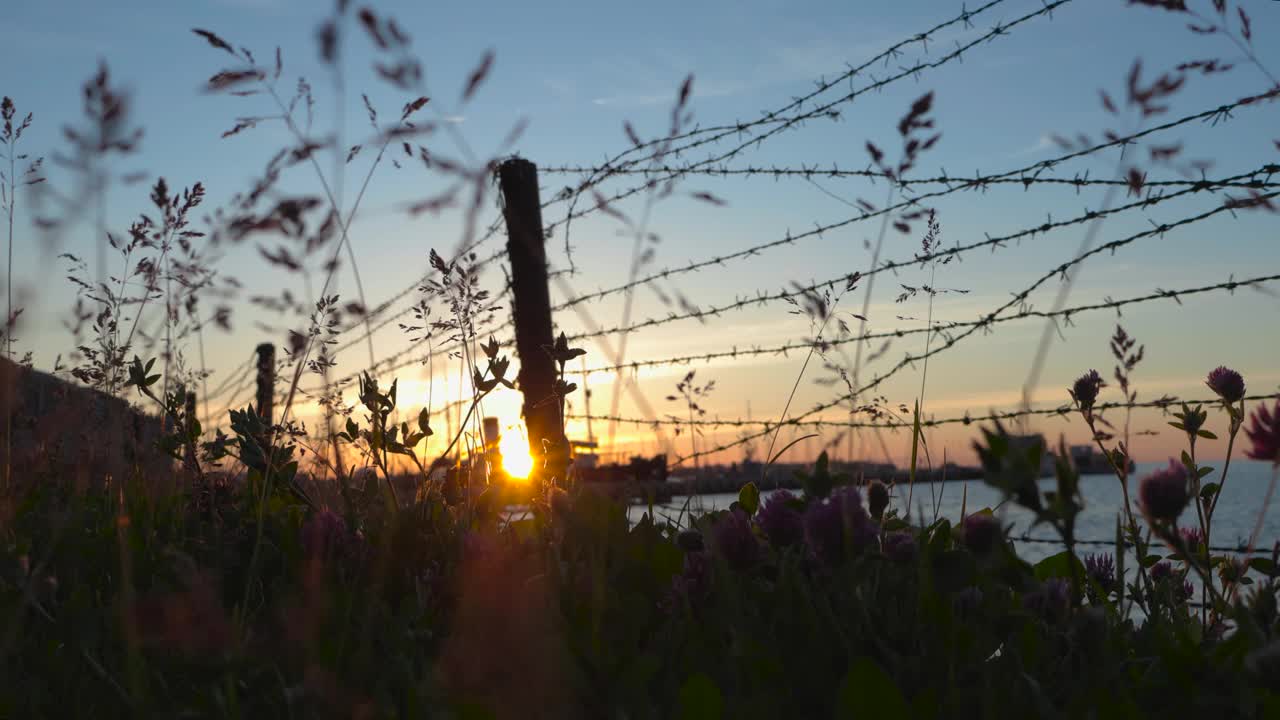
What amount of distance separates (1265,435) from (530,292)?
9.96 feet

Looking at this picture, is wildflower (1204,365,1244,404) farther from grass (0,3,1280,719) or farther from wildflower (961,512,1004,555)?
wildflower (961,512,1004,555)

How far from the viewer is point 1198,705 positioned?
3.21 feet

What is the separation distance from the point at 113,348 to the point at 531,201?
1.69m

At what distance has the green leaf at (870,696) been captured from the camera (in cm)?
88

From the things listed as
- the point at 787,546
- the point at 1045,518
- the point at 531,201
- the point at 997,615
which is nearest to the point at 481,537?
the point at 787,546

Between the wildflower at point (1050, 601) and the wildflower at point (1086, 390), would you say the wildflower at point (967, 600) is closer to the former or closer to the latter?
the wildflower at point (1050, 601)

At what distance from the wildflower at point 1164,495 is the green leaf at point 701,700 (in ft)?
1.71

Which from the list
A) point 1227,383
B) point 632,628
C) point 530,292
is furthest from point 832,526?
point 530,292

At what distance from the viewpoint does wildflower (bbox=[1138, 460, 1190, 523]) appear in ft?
3.32

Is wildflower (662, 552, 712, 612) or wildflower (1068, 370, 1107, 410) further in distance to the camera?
wildflower (1068, 370, 1107, 410)

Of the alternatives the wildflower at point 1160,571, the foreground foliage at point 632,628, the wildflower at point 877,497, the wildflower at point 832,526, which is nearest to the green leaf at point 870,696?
the foreground foliage at point 632,628

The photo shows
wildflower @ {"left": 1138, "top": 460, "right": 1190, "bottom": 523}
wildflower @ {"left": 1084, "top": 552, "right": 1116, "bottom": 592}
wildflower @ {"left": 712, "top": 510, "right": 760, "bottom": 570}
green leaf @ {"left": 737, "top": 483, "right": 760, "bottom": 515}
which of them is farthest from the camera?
wildflower @ {"left": 1084, "top": 552, "right": 1116, "bottom": 592}

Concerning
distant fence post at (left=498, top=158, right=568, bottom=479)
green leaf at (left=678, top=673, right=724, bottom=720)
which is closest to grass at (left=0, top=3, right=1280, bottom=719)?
green leaf at (left=678, top=673, right=724, bottom=720)

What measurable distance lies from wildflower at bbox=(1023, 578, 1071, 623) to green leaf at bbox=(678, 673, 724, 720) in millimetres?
523
